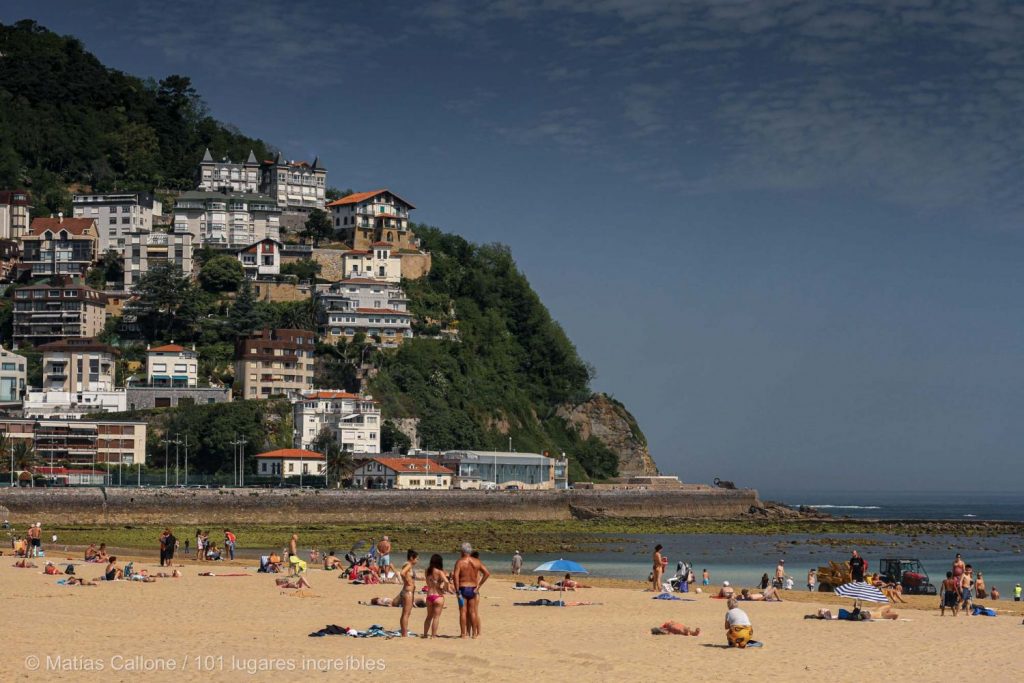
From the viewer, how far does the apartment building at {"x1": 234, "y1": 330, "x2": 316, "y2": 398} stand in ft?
304

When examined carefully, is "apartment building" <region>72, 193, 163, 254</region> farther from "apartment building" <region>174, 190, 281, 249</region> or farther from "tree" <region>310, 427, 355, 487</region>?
"tree" <region>310, 427, 355, 487</region>

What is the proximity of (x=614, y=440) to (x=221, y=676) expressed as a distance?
9335 centimetres

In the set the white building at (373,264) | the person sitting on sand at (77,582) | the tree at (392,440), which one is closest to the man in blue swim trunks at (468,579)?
the person sitting on sand at (77,582)

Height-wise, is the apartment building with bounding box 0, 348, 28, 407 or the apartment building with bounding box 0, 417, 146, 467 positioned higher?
the apartment building with bounding box 0, 348, 28, 407

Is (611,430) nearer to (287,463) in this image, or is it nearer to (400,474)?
(400,474)

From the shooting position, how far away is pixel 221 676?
15406 mm

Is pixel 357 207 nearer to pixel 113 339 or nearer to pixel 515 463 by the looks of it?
pixel 113 339

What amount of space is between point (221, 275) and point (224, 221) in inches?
385

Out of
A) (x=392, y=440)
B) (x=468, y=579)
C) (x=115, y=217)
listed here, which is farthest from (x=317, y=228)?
(x=468, y=579)

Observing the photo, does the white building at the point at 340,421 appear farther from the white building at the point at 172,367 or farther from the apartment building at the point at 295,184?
the apartment building at the point at 295,184

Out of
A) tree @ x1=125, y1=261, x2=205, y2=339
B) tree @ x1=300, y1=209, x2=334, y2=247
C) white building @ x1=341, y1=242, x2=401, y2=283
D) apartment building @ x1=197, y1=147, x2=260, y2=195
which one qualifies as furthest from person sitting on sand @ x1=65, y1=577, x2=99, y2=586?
apartment building @ x1=197, y1=147, x2=260, y2=195

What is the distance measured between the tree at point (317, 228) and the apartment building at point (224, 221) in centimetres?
309

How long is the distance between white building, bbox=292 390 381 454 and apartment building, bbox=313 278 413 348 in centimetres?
1122

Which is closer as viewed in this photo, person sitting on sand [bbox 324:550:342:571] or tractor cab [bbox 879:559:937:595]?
tractor cab [bbox 879:559:937:595]
